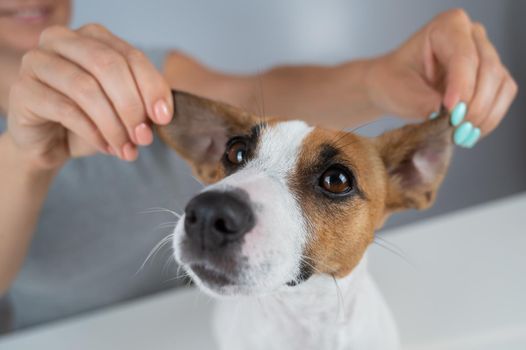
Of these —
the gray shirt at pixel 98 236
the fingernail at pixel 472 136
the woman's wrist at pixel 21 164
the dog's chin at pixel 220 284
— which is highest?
the fingernail at pixel 472 136

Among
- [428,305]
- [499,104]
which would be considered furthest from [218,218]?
[428,305]

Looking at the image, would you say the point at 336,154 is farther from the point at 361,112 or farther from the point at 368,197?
the point at 361,112

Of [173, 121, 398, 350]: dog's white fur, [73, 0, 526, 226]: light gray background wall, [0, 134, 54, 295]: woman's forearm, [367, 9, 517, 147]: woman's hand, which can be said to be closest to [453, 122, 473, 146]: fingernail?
[367, 9, 517, 147]: woman's hand

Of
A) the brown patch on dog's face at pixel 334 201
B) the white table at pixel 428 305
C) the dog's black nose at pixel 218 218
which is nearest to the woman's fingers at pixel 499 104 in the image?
the brown patch on dog's face at pixel 334 201

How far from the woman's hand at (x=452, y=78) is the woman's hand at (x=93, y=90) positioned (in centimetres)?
59

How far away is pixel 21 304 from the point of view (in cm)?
159

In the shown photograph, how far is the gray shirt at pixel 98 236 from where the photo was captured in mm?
1503

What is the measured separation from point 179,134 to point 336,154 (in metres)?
0.34

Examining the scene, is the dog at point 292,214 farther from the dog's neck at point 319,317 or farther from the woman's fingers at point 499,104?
the woman's fingers at point 499,104

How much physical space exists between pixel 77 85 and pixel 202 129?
30 cm

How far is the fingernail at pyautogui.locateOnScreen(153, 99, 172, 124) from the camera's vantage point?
85cm

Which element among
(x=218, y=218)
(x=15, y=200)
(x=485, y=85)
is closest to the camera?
(x=218, y=218)

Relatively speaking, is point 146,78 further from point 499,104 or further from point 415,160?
point 499,104

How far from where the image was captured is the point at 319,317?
96 cm
